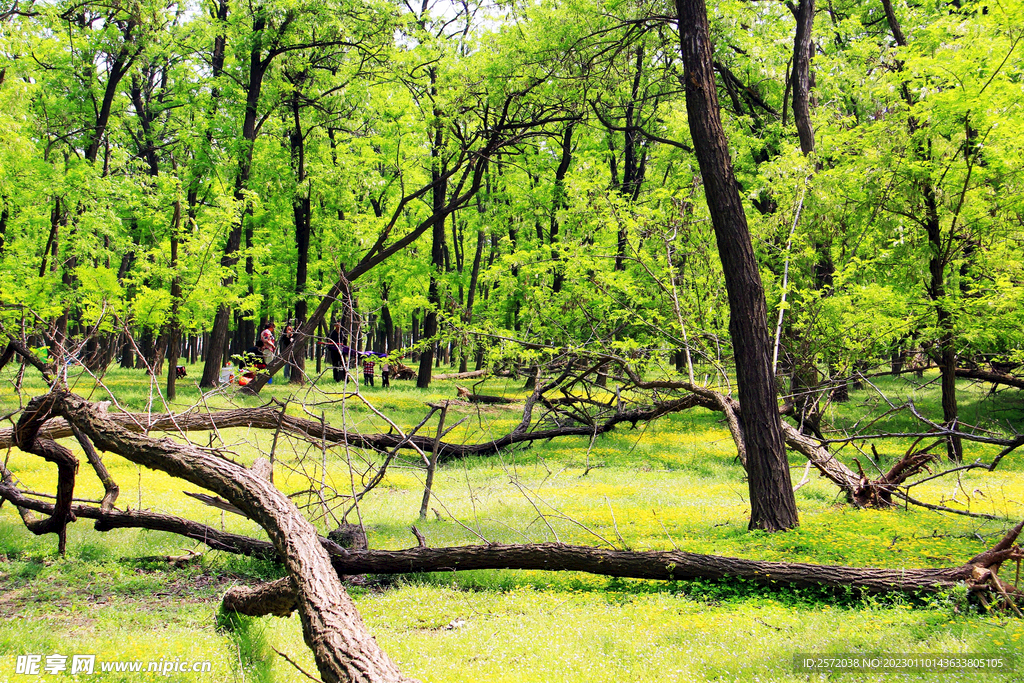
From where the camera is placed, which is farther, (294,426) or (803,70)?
(803,70)

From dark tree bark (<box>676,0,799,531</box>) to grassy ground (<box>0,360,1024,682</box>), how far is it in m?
0.49

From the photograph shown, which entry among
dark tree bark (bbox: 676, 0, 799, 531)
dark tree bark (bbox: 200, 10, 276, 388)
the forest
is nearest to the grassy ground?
the forest

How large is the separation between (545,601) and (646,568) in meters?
1.03

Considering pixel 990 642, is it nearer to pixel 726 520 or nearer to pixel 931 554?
pixel 931 554

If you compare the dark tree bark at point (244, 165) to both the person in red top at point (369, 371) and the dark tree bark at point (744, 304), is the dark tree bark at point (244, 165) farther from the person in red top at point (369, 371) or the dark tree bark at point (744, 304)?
the dark tree bark at point (744, 304)

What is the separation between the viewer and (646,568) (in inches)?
249

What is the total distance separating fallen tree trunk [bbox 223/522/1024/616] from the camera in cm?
507

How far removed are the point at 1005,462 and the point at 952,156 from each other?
6.07 m

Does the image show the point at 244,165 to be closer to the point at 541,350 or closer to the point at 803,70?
the point at 541,350

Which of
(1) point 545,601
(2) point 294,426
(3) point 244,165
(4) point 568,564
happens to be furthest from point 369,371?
(1) point 545,601

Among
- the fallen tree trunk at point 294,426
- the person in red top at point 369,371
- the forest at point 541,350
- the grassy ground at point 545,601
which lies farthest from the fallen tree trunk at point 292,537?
the person in red top at point 369,371

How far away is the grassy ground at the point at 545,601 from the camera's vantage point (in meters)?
4.59

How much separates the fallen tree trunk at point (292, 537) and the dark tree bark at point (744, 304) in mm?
4881

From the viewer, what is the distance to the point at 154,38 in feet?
62.7
